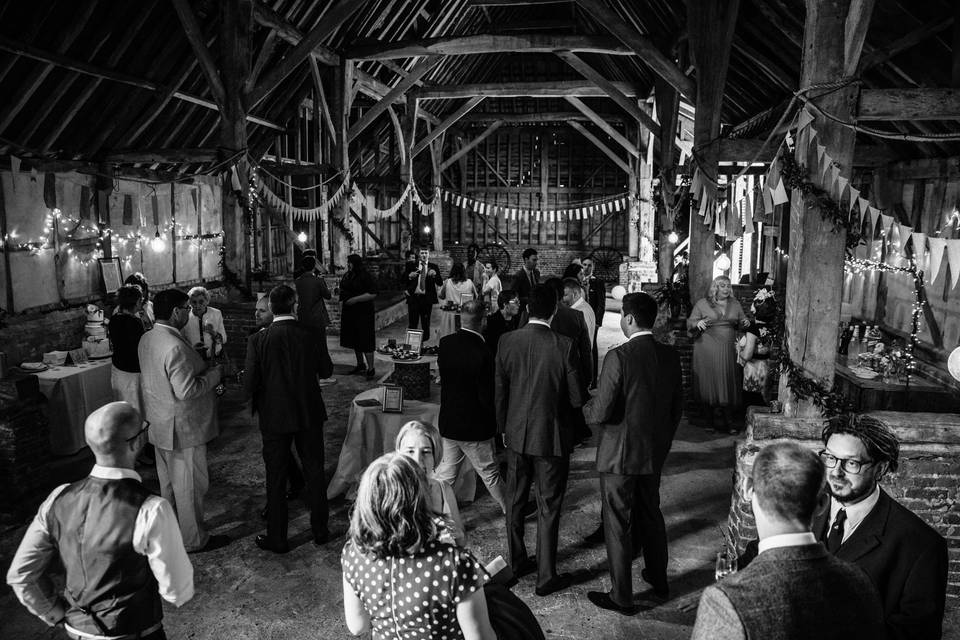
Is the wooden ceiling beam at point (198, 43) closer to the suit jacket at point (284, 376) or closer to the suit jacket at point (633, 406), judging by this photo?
the suit jacket at point (284, 376)

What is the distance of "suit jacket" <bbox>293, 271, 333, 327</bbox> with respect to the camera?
7312mm

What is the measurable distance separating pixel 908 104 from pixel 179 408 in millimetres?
4721

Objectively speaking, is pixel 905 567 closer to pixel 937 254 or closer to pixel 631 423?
pixel 631 423

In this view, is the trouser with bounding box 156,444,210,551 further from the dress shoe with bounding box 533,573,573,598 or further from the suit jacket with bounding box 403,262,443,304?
the suit jacket with bounding box 403,262,443,304

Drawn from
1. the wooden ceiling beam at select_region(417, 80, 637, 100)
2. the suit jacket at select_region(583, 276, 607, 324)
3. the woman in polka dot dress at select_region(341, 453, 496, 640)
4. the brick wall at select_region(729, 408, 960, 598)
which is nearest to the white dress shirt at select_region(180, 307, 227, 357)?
the brick wall at select_region(729, 408, 960, 598)

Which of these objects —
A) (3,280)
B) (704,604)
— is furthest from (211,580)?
(3,280)

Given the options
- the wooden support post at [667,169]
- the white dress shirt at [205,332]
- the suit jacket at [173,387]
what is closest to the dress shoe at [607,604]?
the suit jacket at [173,387]

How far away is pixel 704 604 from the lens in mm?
1527

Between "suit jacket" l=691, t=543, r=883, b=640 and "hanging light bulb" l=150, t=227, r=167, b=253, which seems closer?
"suit jacket" l=691, t=543, r=883, b=640

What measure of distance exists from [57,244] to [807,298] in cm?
865

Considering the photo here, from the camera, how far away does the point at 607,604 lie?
3639 millimetres

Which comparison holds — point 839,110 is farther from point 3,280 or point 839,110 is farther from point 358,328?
point 3,280

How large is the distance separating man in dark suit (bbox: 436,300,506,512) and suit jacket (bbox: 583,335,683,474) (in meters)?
0.83

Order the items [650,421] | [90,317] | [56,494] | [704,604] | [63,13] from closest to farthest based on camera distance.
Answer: [704,604]
[56,494]
[650,421]
[90,317]
[63,13]
